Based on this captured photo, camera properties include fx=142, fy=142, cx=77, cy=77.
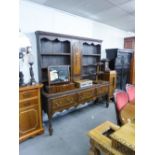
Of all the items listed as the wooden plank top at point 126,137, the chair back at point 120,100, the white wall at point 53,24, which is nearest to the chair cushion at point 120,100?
the chair back at point 120,100

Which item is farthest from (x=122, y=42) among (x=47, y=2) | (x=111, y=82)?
(x=47, y=2)

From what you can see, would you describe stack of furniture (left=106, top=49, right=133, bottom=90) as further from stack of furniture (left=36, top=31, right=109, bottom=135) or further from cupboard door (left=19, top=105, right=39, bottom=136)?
cupboard door (left=19, top=105, right=39, bottom=136)

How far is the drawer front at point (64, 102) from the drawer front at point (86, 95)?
15 cm

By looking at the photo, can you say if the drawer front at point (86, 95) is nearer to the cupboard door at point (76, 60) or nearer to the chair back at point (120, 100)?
the cupboard door at point (76, 60)

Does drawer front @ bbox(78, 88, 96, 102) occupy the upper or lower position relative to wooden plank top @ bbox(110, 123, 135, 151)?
lower

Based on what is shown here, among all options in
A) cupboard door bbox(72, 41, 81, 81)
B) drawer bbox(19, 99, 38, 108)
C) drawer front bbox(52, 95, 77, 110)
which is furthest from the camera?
cupboard door bbox(72, 41, 81, 81)

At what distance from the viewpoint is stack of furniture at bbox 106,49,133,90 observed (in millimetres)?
4312

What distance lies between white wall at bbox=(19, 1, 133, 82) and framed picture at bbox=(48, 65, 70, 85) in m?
0.37

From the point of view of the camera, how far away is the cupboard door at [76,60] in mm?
3225

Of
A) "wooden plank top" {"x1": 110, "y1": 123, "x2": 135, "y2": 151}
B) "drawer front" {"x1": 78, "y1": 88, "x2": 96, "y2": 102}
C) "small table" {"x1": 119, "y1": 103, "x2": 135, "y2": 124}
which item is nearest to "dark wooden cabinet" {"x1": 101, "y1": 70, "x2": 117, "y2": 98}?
"drawer front" {"x1": 78, "y1": 88, "x2": 96, "y2": 102}

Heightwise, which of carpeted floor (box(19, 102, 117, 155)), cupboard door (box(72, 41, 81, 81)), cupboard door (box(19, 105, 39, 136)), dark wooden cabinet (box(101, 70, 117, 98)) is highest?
cupboard door (box(72, 41, 81, 81))
